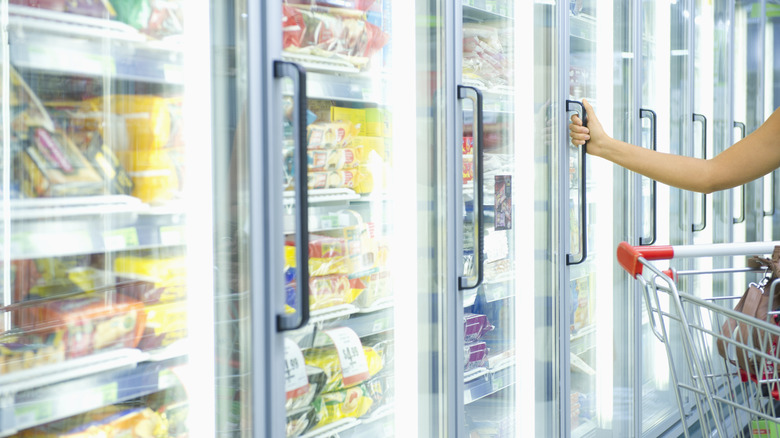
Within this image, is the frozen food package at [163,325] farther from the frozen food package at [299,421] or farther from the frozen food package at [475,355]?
the frozen food package at [475,355]

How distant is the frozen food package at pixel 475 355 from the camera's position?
2275 millimetres

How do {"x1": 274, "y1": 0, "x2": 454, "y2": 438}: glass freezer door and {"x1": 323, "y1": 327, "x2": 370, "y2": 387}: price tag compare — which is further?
{"x1": 323, "y1": 327, "x2": 370, "y2": 387}: price tag

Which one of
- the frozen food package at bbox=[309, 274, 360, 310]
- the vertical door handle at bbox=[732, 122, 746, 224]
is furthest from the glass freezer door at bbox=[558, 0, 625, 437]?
the vertical door handle at bbox=[732, 122, 746, 224]

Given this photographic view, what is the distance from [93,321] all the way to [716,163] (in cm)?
158

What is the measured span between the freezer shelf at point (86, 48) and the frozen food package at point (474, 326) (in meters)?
1.26

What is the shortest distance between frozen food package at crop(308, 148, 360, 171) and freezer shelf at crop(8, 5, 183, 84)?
0.47 meters

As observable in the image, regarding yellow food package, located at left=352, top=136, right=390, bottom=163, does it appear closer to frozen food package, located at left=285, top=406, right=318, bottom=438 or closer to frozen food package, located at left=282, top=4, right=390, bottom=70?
frozen food package, located at left=282, top=4, right=390, bottom=70

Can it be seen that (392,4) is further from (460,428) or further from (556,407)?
(556,407)

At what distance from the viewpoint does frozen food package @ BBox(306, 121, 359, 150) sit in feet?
5.89

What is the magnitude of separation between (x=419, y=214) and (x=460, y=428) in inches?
24.7

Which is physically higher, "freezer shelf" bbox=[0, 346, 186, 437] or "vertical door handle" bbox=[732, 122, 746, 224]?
"vertical door handle" bbox=[732, 122, 746, 224]

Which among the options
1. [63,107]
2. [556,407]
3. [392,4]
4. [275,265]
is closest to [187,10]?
[63,107]

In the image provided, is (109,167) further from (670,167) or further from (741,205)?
(741,205)

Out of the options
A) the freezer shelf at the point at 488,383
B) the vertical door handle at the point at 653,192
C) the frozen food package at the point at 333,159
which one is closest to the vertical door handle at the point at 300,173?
the frozen food package at the point at 333,159
